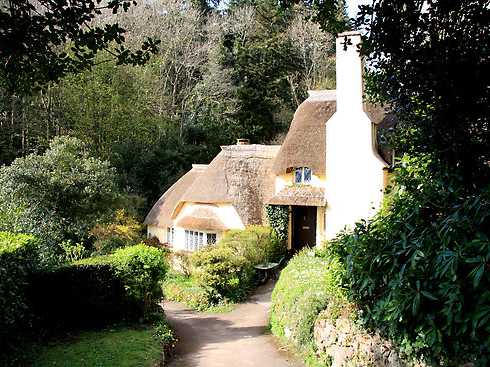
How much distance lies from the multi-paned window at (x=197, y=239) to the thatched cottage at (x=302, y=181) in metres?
0.04

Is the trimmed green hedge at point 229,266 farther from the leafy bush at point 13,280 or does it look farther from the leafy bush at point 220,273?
the leafy bush at point 13,280

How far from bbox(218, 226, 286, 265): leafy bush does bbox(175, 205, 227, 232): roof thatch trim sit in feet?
2.67

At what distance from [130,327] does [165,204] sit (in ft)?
39.5

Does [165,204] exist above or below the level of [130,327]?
above

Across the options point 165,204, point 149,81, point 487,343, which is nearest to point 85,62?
point 487,343

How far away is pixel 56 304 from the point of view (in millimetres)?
11531

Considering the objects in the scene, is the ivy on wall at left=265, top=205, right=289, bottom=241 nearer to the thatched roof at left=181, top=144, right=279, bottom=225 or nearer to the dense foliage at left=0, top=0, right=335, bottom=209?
the thatched roof at left=181, top=144, right=279, bottom=225

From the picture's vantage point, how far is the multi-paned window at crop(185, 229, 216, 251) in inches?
822

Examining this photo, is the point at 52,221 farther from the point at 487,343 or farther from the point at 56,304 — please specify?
the point at 487,343

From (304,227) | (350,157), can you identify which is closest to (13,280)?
(350,157)

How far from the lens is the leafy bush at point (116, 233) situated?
724 inches

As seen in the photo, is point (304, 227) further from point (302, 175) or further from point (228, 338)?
point (228, 338)

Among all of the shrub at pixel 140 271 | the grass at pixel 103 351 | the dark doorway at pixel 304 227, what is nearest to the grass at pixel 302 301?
the grass at pixel 103 351

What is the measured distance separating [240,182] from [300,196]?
301 centimetres
